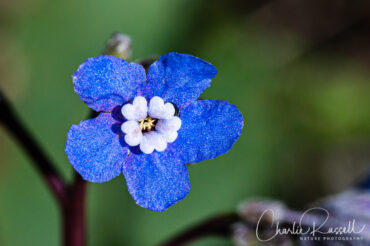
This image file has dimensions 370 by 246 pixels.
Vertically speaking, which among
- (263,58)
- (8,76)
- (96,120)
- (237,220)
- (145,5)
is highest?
(145,5)

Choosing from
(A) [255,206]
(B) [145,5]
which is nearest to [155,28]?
(B) [145,5]

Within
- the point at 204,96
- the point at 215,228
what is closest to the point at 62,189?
the point at 215,228

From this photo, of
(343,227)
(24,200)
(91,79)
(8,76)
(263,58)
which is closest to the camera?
(91,79)

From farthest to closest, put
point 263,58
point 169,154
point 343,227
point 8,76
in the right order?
point 263,58
point 8,76
point 343,227
point 169,154

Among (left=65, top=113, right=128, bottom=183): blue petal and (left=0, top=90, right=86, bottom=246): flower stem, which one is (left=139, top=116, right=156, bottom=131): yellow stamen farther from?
(left=0, top=90, right=86, bottom=246): flower stem

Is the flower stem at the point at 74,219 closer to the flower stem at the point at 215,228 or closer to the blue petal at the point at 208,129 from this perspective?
the flower stem at the point at 215,228

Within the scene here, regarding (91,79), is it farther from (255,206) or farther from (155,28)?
(155,28)

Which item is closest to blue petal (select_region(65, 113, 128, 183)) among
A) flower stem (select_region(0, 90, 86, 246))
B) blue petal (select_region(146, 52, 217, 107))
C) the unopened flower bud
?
blue petal (select_region(146, 52, 217, 107))

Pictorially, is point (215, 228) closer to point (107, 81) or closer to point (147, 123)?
point (147, 123)
